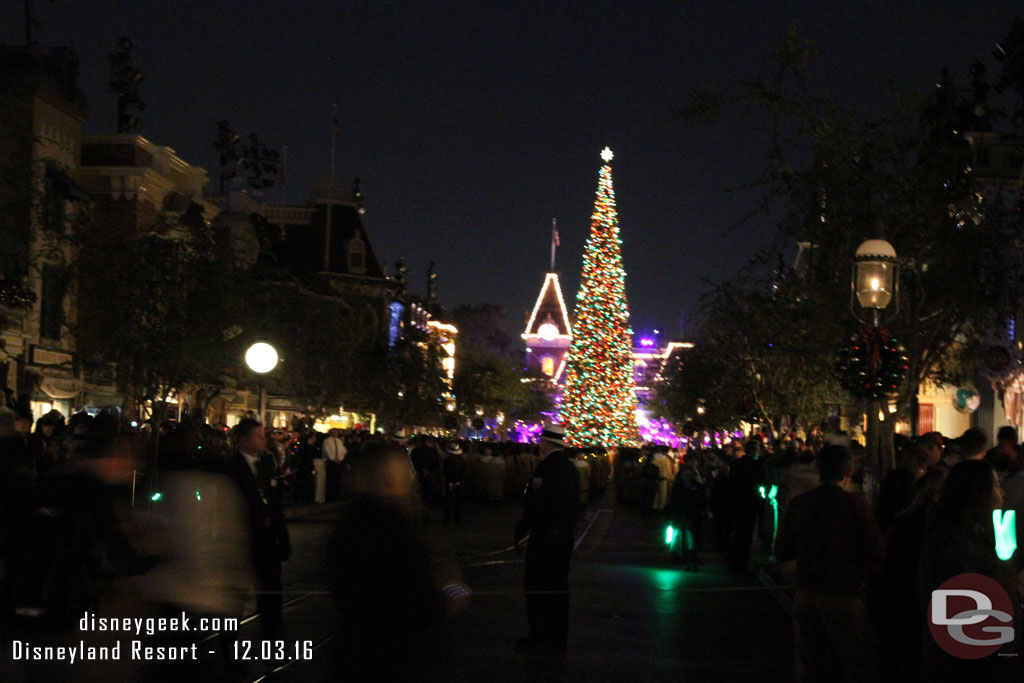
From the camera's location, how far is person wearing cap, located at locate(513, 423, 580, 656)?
11.8 metres

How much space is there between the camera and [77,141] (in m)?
42.5

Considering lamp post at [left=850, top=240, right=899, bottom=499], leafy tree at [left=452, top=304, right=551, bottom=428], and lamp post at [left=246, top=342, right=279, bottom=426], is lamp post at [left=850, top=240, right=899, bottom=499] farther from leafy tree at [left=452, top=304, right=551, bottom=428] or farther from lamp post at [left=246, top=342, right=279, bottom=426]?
leafy tree at [left=452, top=304, right=551, bottom=428]

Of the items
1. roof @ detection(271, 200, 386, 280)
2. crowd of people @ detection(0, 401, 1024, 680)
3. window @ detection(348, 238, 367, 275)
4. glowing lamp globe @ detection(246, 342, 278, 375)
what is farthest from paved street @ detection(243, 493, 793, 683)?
window @ detection(348, 238, 367, 275)

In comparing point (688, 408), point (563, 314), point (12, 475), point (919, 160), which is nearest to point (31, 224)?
point (919, 160)

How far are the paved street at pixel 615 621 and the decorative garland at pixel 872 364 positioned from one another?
2840 millimetres

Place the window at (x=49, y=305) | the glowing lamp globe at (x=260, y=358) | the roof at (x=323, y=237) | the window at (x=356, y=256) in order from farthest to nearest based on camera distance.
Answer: the window at (x=356, y=256)
the roof at (x=323, y=237)
the window at (x=49, y=305)
the glowing lamp globe at (x=260, y=358)

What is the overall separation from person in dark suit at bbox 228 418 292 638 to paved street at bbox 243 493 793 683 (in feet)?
1.50

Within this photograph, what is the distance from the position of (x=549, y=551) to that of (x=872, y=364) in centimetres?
604

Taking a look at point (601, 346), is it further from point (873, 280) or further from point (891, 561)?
point (891, 561)

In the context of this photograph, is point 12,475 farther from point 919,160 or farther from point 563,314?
point 563,314

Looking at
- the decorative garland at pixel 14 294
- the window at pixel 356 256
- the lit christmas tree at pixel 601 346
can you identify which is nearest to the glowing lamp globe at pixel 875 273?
the decorative garland at pixel 14 294

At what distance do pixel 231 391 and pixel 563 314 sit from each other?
429ft

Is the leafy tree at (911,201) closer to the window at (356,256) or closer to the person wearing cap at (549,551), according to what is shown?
the person wearing cap at (549,551)

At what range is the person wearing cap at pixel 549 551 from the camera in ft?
38.6
